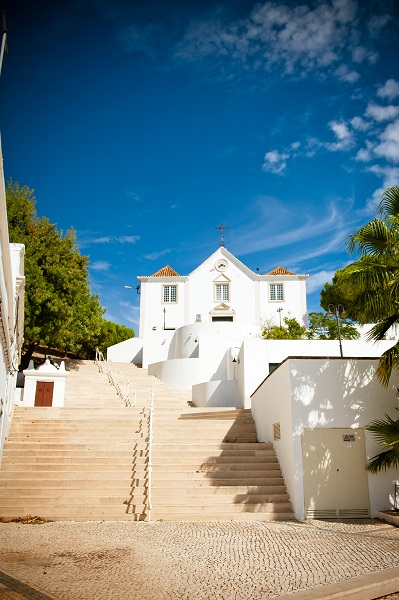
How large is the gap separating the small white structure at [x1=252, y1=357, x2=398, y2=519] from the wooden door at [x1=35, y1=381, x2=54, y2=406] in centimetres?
1227

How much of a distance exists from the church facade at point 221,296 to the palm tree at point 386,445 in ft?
88.9

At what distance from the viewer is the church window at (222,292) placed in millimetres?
39219

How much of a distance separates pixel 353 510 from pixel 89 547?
20.5 feet

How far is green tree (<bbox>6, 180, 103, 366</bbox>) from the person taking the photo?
22.8 meters

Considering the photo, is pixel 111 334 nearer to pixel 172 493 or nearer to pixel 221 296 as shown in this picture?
pixel 221 296

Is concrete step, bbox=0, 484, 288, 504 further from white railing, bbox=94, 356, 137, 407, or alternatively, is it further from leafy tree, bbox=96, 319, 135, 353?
leafy tree, bbox=96, 319, 135, 353

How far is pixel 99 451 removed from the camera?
504 inches

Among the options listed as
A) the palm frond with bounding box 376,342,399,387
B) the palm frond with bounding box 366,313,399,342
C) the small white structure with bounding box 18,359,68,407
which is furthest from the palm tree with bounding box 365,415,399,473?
the small white structure with bounding box 18,359,68,407

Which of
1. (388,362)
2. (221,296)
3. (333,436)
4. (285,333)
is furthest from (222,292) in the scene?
(388,362)

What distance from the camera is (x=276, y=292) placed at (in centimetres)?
3888

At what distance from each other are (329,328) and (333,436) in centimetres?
2072

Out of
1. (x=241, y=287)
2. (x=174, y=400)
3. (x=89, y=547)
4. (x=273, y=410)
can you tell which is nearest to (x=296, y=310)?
(x=241, y=287)

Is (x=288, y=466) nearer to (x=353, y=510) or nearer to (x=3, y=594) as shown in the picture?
(x=353, y=510)

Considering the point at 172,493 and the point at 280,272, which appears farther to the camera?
the point at 280,272
